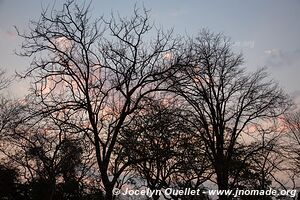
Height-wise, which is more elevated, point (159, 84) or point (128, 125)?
point (159, 84)

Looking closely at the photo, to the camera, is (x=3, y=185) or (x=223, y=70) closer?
(x=223, y=70)

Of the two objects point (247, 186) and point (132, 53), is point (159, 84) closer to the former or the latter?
point (132, 53)

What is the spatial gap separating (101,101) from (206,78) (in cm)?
969

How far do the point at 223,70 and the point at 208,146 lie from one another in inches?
193

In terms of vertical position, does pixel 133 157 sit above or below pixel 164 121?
below

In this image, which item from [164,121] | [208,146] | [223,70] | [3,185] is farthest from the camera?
[3,185]

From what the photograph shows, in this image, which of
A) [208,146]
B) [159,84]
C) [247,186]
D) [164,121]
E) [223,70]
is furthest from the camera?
[247,186]

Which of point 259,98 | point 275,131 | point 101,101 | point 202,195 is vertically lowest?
point 202,195

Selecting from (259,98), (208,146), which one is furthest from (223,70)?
(208,146)

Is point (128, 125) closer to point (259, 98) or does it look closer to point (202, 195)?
point (259, 98)

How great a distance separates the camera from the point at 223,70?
21016 millimetres

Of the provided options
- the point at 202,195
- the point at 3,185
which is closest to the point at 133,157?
the point at 202,195

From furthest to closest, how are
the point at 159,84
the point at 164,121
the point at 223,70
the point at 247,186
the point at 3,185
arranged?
the point at 3,185 → the point at 247,186 → the point at 223,70 → the point at 159,84 → the point at 164,121

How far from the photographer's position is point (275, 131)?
21.3 m
